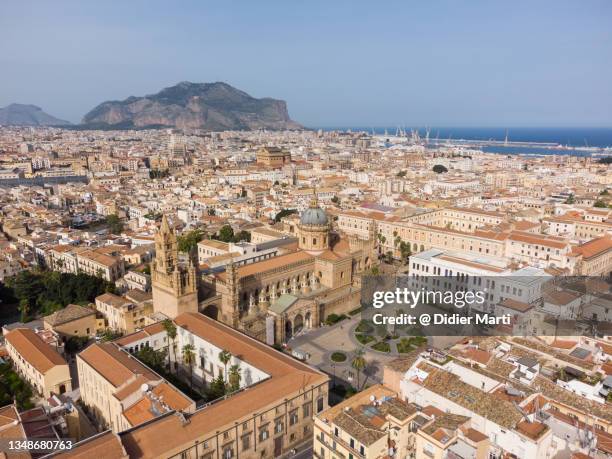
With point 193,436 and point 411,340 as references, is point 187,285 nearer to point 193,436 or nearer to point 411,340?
point 193,436

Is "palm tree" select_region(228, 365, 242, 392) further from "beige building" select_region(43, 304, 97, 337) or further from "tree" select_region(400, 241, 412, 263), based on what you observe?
"tree" select_region(400, 241, 412, 263)

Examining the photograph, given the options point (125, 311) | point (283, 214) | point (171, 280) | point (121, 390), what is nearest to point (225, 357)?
point (121, 390)

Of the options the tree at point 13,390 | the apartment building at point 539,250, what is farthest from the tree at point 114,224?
the apartment building at point 539,250

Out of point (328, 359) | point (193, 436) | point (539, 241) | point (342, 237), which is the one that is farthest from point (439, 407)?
point (539, 241)

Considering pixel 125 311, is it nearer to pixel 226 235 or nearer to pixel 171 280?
pixel 171 280

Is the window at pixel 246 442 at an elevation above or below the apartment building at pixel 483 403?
below

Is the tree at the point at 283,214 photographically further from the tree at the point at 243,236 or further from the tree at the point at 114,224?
the tree at the point at 114,224
